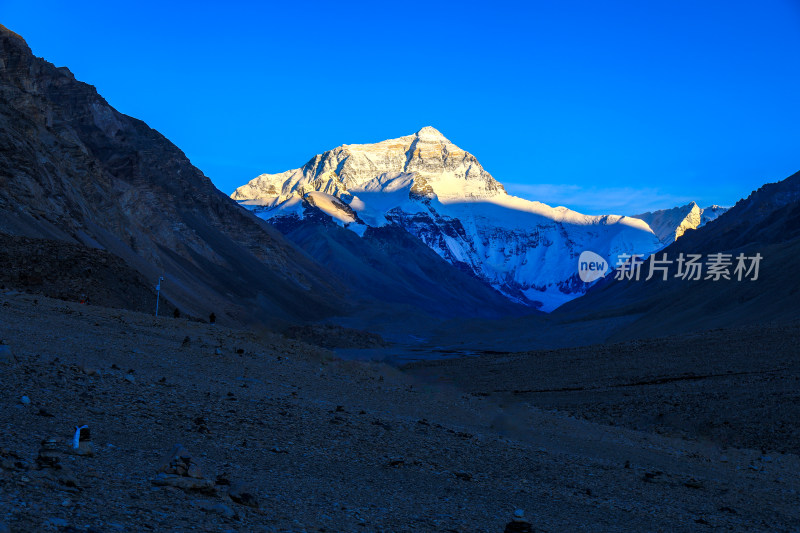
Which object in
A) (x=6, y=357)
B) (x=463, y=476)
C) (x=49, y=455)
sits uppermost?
(x=6, y=357)

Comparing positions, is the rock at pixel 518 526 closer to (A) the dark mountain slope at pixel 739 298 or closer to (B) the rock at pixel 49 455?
(B) the rock at pixel 49 455

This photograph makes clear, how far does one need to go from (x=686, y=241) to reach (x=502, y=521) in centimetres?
15321

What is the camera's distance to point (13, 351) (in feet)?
36.9

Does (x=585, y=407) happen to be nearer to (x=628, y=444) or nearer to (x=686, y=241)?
(x=628, y=444)

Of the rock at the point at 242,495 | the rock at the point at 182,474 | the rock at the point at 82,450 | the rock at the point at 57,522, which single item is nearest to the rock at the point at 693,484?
the rock at the point at 242,495

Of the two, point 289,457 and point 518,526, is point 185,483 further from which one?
point 518,526

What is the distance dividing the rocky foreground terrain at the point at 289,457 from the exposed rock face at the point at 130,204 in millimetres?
28383

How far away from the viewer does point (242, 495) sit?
22.6 ft

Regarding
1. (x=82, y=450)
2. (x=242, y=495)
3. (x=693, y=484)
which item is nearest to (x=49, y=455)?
(x=82, y=450)

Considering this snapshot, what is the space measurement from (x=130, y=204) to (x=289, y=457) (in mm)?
80855

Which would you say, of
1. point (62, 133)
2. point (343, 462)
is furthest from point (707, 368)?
point (62, 133)

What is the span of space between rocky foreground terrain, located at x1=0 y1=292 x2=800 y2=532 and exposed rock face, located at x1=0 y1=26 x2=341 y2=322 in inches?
1117

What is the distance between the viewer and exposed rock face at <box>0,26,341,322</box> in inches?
2039

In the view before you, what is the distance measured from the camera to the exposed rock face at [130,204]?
51.8 m
